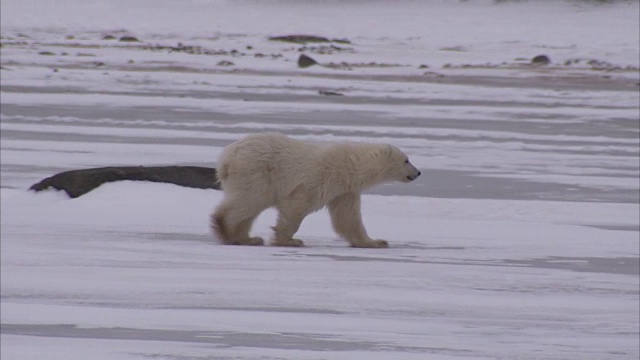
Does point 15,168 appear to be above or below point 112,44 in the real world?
above

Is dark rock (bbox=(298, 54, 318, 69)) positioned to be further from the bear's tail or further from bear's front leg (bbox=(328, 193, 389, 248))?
the bear's tail

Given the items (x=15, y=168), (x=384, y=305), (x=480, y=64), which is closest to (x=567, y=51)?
(x=480, y=64)

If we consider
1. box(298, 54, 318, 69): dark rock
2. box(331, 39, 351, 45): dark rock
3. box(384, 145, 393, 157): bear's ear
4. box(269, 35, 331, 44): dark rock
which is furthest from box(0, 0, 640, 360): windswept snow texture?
box(331, 39, 351, 45): dark rock

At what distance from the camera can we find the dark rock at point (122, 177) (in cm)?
824

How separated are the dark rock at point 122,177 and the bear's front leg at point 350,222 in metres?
1.15

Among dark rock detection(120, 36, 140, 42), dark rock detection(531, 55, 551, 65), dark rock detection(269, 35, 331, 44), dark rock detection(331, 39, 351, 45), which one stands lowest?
dark rock detection(331, 39, 351, 45)

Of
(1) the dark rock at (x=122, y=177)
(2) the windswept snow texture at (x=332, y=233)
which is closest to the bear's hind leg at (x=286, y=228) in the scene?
(2) the windswept snow texture at (x=332, y=233)

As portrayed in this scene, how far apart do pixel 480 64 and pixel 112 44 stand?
11.8 metres

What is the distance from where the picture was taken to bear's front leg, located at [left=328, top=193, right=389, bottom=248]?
23.5 feet

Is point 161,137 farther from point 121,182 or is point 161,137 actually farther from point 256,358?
point 256,358

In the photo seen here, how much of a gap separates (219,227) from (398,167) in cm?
107

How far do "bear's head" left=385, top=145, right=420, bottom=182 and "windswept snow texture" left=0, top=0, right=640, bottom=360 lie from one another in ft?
1.11

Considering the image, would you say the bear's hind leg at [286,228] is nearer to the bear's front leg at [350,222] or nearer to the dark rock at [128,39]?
the bear's front leg at [350,222]

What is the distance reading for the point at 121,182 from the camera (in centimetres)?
843
